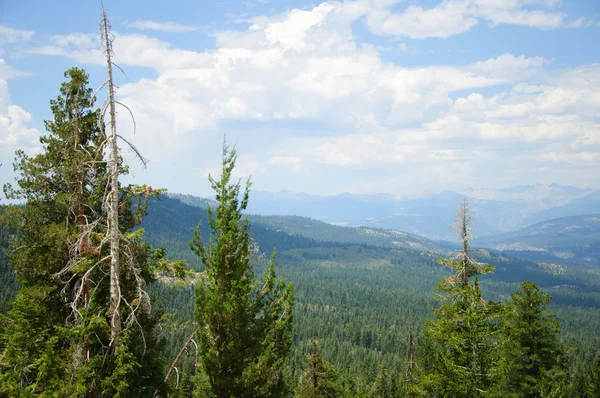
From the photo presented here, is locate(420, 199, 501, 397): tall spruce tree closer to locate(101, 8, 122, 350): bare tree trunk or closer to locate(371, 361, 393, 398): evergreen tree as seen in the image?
locate(101, 8, 122, 350): bare tree trunk

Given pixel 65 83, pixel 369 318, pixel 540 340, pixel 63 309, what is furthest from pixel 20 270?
pixel 369 318

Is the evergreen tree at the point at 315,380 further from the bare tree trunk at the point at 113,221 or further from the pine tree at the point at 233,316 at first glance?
the bare tree trunk at the point at 113,221

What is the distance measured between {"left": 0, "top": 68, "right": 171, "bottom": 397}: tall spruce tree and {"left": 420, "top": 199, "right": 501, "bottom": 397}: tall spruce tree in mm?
10150

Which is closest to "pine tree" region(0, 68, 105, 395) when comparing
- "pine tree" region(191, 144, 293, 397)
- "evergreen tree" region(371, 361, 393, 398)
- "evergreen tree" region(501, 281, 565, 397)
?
"pine tree" region(191, 144, 293, 397)

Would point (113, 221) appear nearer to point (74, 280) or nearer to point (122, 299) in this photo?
point (122, 299)

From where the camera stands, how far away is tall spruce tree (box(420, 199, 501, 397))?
13.6 meters

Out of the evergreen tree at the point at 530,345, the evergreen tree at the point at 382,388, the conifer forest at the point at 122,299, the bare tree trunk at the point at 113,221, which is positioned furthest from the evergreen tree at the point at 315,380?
the evergreen tree at the point at 382,388

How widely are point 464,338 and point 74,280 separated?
14.1 m

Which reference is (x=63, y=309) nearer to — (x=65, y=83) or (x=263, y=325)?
(x=263, y=325)

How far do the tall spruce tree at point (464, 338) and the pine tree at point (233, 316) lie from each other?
6.36m

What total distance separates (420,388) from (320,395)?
905 cm

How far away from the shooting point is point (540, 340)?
70.9 feet

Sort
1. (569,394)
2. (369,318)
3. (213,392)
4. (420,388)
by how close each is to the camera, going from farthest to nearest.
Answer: (369,318)
(569,394)
(420,388)
(213,392)

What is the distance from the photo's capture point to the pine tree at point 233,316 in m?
11.2
